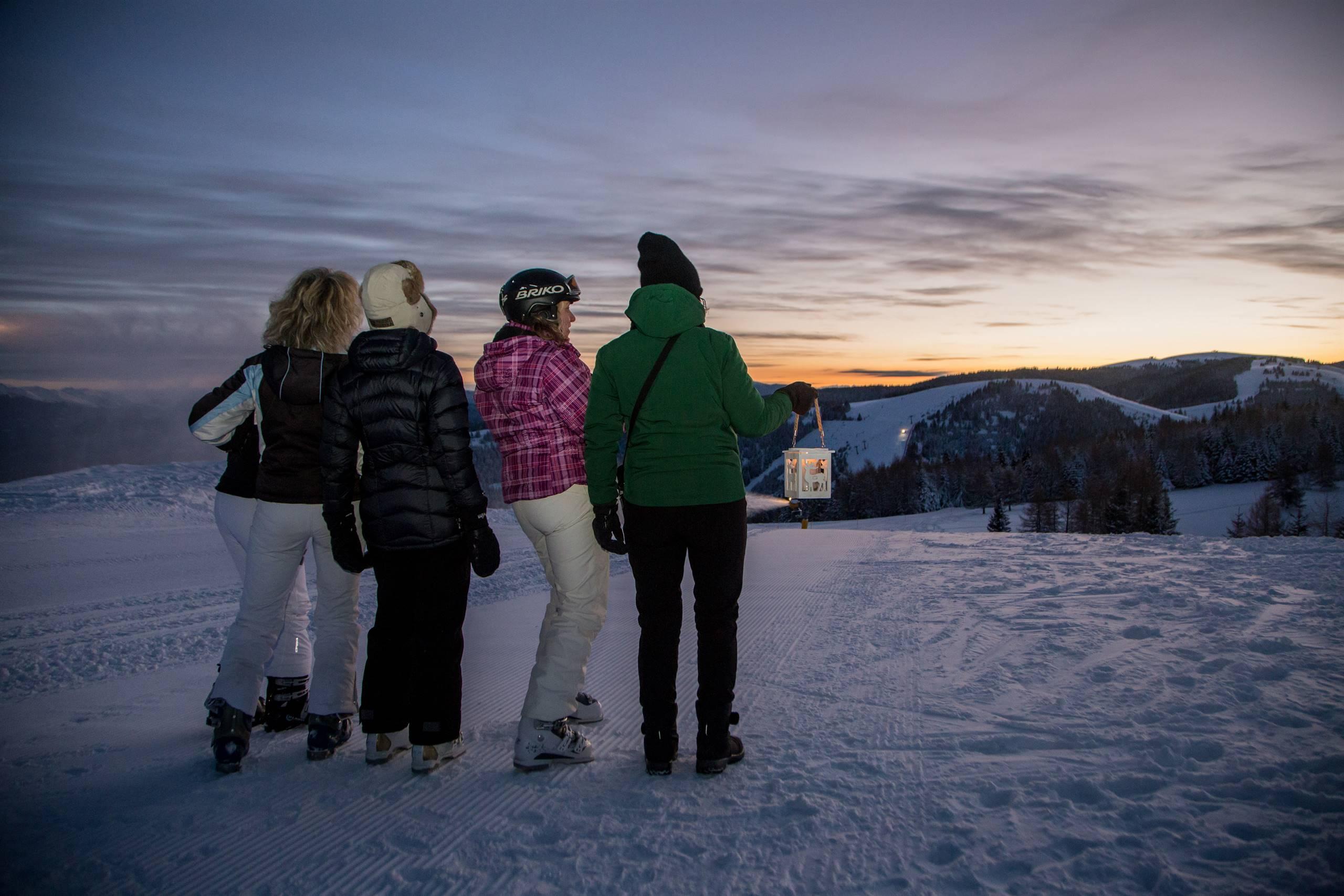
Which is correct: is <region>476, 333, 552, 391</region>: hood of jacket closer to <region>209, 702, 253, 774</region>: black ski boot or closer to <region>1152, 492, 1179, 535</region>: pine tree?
<region>209, 702, 253, 774</region>: black ski boot

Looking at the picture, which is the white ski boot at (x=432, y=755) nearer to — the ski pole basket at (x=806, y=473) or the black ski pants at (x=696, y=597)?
the black ski pants at (x=696, y=597)

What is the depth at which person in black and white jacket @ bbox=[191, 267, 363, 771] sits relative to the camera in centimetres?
352

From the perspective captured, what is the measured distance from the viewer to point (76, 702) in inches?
165

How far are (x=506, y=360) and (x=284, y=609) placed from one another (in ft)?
5.55

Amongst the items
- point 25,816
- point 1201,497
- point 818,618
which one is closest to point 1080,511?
point 1201,497

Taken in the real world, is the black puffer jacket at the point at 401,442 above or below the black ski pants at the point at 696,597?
above

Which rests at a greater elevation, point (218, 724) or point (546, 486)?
point (546, 486)

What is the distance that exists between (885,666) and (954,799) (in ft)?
6.25

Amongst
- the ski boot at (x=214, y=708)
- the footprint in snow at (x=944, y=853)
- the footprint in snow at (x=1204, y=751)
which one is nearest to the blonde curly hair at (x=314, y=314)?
the ski boot at (x=214, y=708)

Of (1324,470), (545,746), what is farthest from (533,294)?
(1324,470)

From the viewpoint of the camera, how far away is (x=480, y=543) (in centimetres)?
345

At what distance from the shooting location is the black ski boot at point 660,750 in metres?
3.23

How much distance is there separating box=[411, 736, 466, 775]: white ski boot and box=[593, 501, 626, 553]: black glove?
1.14 metres

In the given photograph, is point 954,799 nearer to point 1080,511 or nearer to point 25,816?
point 25,816
